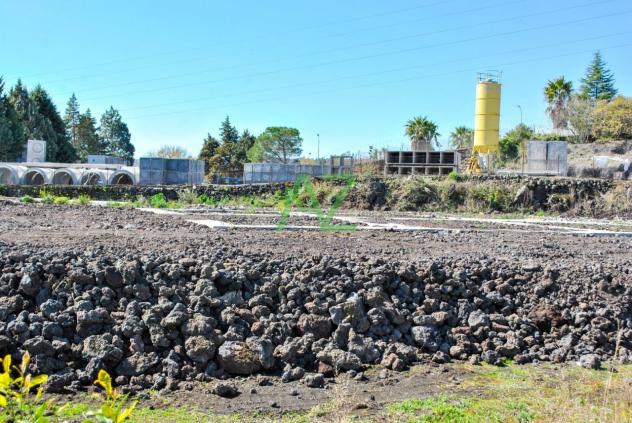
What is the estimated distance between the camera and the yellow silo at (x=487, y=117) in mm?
39125

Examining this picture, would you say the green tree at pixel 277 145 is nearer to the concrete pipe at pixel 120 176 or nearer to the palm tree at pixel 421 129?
the palm tree at pixel 421 129

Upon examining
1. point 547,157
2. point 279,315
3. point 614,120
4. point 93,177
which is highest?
point 614,120

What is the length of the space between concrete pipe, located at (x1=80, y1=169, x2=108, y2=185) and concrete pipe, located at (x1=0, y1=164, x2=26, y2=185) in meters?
2.80

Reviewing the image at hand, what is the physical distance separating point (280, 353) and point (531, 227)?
1143cm

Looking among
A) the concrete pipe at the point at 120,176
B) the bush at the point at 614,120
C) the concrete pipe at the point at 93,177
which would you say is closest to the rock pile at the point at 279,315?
the concrete pipe at the point at 120,176

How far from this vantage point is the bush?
51.5 m

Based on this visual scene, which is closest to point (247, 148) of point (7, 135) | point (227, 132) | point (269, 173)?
point (227, 132)

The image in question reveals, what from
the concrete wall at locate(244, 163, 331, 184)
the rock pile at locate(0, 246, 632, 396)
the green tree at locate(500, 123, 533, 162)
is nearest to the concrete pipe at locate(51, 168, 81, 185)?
the concrete wall at locate(244, 163, 331, 184)

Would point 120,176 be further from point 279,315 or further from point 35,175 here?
point 279,315

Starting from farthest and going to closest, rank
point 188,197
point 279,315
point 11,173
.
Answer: point 11,173 < point 188,197 < point 279,315

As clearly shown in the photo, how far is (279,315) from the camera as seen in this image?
570 cm

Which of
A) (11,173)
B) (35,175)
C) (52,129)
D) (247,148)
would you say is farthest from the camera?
(247,148)

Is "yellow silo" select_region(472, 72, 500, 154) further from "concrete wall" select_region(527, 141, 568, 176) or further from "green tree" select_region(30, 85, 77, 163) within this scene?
"green tree" select_region(30, 85, 77, 163)

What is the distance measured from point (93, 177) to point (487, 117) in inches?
895
